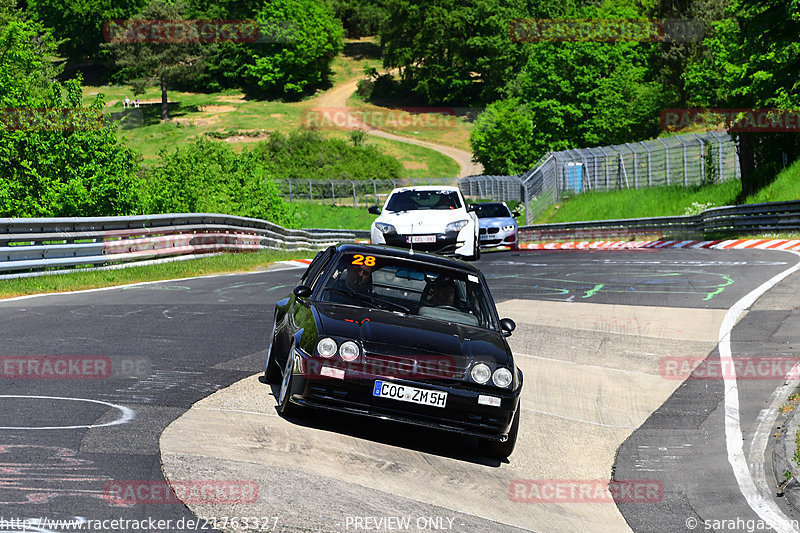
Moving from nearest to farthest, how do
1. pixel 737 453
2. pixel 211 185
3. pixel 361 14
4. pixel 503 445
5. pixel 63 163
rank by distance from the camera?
pixel 503 445, pixel 737 453, pixel 63 163, pixel 211 185, pixel 361 14

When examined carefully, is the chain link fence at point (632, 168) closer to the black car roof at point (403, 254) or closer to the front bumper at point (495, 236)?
→ the front bumper at point (495, 236)

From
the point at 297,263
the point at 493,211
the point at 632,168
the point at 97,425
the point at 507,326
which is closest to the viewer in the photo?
the point at 97,425

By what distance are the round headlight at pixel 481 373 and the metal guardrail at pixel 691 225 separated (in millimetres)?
24957

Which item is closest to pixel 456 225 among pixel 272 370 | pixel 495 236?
pixel 495 236

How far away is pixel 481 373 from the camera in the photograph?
23.5ft

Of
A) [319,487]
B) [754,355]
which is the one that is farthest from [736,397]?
[319,487]

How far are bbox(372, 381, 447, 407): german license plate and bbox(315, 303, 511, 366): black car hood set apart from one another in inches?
9.7

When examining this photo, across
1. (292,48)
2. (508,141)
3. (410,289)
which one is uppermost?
(410,289)

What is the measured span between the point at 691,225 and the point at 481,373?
33479 mm

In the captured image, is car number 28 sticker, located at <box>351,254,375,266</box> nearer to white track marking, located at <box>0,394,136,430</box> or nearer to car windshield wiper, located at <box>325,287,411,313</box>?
car windshield wiper, located at <box>325,287,411,313</box>

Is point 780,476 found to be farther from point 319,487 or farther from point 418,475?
point 319,487

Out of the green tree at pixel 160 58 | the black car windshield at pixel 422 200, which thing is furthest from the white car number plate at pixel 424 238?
the green tree at pixel 160 58

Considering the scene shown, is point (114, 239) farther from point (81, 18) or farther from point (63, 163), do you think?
point (81, 18)

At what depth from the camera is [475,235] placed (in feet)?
68.1
